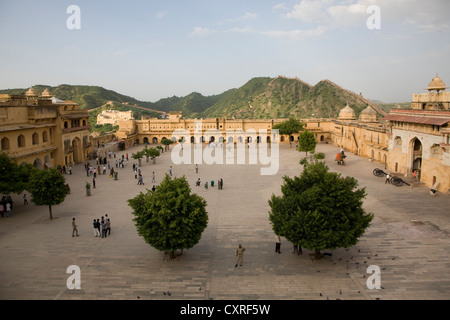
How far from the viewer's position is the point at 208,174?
34.2 metres

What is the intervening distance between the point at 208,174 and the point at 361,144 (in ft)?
75.5

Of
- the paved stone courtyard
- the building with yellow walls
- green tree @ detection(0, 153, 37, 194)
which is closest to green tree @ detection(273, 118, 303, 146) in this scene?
the building with yellow walls

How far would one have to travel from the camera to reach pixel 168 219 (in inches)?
521

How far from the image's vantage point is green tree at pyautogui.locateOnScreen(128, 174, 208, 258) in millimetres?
13070

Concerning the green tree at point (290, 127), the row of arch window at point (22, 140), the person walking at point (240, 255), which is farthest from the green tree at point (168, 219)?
the green tree at point (290, 127)

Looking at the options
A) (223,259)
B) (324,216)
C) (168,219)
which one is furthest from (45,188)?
(324,216)

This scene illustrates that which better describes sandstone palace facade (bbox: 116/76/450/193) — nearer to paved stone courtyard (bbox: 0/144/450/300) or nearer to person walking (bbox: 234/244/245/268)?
paved stone courtyard (bbox: 0/144/450/300)

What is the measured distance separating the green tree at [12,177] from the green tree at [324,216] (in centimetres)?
1564

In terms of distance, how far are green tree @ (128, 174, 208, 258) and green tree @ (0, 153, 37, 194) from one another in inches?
411

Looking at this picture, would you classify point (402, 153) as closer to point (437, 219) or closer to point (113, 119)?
point (437, 219)

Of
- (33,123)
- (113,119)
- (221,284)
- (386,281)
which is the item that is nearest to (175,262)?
(221,284)

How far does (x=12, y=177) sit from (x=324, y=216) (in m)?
18.1

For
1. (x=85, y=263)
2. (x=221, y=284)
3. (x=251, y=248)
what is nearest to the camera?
(x=221, y=284)

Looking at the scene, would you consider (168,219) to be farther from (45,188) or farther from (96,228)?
(45,188)
